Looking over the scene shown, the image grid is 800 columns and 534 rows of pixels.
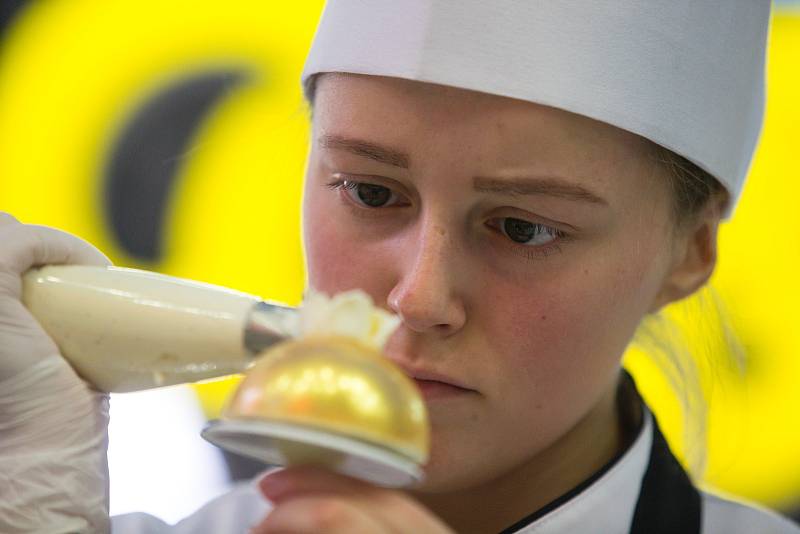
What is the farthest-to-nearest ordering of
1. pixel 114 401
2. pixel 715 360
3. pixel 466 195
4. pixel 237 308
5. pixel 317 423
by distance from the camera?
pixel 114 401, pixel 715 360, pixel 466 195, pixel 237 308, pixel 317 423

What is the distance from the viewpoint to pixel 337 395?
0.54 m

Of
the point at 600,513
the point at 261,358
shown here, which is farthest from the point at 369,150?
the point at 600,513

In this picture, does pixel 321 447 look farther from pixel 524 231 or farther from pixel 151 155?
pixel 151 155

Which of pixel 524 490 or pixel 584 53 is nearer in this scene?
pixel 584 53

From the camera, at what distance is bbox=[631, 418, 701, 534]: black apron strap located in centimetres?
110

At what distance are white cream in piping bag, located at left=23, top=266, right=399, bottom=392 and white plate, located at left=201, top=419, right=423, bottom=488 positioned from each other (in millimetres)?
89

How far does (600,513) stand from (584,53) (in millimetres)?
474

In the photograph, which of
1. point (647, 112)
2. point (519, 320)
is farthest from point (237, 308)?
point (647, 112)

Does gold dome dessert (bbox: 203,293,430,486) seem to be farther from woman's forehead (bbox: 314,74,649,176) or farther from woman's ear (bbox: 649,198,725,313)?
woman's ear (bbox: 649,198,725,313)

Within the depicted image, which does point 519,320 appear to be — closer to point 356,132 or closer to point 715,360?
point 356,132

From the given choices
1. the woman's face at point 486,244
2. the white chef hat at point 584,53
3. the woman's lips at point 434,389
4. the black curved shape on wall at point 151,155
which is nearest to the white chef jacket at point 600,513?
the woman's face at point 486,244

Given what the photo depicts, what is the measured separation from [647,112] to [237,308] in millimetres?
431

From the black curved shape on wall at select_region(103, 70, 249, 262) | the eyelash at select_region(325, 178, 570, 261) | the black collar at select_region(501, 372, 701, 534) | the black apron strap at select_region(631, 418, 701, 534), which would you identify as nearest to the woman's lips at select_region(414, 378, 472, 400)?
the eyelash at select_region(325, 178, 570, 261)

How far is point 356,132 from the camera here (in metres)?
0.89
